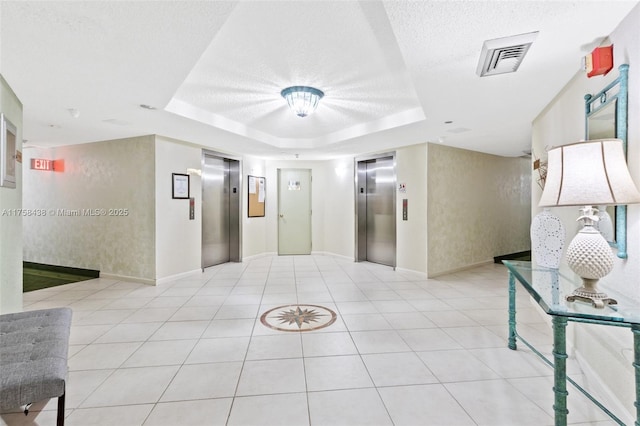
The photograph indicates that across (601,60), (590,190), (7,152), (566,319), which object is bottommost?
(566,319)

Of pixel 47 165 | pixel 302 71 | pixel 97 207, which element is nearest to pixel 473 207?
pixel 302 71

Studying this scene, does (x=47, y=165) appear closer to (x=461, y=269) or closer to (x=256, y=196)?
(x=256, y=196)

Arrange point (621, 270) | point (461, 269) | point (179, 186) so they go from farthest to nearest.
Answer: point (461, 269) → point (179, 186) → point (621, 270)

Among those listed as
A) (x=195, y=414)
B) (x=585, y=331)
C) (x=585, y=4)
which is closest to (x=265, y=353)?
(x=195, y=414)

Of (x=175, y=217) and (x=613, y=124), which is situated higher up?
(x=613, y=124)

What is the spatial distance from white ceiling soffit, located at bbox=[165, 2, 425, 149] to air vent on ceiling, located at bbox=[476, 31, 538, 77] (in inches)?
28.1

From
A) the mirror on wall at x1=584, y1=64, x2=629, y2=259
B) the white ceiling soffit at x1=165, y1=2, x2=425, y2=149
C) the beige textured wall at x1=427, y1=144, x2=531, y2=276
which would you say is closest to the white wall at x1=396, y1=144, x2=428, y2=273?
the beige textured wall at x1=427, y1=144, x2=531, y2=276

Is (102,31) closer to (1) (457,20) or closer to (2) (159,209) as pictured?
(1) (457,20)

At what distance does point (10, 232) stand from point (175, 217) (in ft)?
8.50

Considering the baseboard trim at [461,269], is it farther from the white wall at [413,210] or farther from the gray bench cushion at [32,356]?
the gray bench cushion at [32,356]

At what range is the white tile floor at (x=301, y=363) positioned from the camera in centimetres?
206

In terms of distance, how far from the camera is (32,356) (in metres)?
1.74

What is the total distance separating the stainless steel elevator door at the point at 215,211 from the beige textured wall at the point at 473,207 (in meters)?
4.43

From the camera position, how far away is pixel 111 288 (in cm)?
520
